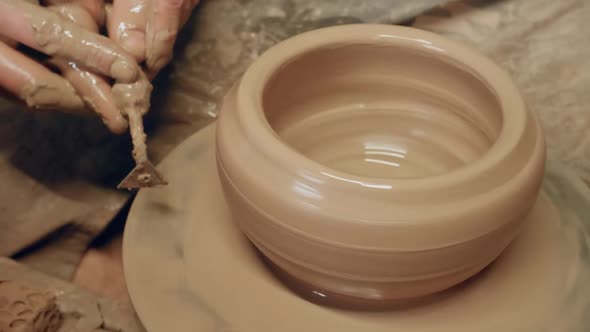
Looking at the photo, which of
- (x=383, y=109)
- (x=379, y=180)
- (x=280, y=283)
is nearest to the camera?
(x=379, y=180)

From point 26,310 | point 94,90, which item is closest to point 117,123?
point 94,90

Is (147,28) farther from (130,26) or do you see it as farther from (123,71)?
(123,71)

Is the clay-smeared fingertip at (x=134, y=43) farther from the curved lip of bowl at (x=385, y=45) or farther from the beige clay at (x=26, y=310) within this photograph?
the beige clay at (x=26, y=310)

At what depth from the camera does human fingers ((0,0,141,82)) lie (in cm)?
95

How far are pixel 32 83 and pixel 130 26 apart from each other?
192 mm

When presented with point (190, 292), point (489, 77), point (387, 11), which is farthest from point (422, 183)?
point (387, 11)

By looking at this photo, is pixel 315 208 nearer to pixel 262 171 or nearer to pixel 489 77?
pixel 262 171

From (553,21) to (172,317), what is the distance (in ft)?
3.28

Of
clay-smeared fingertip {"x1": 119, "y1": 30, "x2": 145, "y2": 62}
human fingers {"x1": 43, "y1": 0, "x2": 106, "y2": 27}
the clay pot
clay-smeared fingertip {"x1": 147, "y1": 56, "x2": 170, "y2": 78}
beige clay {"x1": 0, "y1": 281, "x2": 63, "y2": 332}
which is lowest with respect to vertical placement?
beige clay {"x1": 0, "y1": 281, "x2": 63, "y2": 332}

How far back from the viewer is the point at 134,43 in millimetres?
1024

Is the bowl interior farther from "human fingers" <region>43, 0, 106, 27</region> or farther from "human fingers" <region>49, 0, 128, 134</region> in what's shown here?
"human fingers" <region>43, 0, 106, 27</region>

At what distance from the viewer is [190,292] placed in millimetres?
913

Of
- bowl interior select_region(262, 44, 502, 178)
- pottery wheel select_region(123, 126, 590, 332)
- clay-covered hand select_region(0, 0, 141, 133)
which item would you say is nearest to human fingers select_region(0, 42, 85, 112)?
clay-covered hand select_region(0, 0, 141, 133)

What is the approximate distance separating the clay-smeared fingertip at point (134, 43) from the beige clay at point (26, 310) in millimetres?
424
